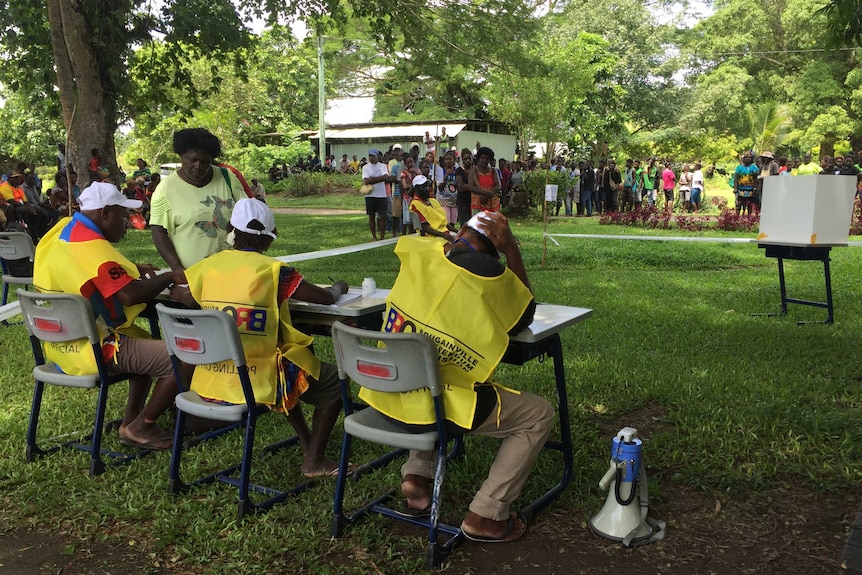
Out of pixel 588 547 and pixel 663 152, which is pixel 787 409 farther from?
pixel 663 152

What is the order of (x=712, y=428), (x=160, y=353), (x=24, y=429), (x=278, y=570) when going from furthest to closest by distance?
(x=24, y=429)
(x=712, y=428)
(x=160, y=353)
(x=278, y=570)

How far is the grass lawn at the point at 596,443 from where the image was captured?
10.4 feet

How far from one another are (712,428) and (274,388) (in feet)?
8.47

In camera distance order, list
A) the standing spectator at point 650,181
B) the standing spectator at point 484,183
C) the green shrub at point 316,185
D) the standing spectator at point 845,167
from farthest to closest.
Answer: the green shrub at point 316,185, the standing spectator at point 650,181, the standing spectator at point 845,167, the standing spectator at point 484,183

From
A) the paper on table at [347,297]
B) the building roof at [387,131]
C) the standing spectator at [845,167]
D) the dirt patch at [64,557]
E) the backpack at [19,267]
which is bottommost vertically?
the dirt patch at [64,557]

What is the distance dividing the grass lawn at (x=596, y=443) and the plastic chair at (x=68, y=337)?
0.45 ft

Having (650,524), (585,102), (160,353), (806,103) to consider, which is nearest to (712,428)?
(650,524)

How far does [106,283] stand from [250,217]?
3.05 ft

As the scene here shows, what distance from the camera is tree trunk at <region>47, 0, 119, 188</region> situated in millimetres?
9117

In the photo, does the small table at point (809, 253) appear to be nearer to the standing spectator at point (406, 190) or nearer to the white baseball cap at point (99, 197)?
the white baseball cap at point (99, 197)

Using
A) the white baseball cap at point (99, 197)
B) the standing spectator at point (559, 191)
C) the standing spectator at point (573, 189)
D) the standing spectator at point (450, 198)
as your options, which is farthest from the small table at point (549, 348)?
the standing spectator at point (573, 189)

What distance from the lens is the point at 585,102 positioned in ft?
104

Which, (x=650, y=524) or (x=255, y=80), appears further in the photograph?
(x=255, y=80)

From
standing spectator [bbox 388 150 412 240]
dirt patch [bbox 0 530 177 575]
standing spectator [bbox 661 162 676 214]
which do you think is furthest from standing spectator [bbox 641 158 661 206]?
dirt patch [bbox 0 530 177 575]
